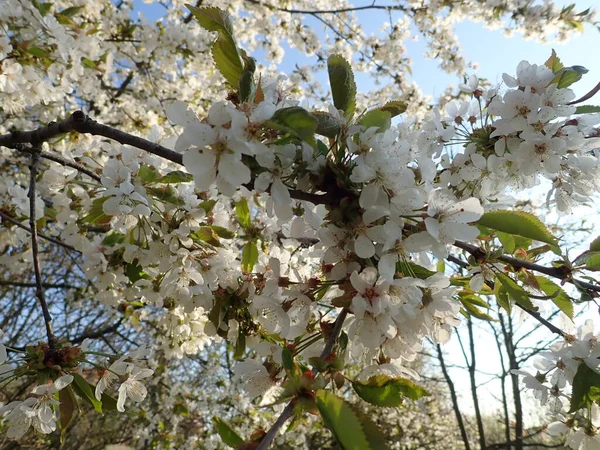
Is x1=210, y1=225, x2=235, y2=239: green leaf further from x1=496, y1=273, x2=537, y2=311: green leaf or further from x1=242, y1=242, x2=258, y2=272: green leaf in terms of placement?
x1=496, y1=273, x2=537, y2=311: green leaf

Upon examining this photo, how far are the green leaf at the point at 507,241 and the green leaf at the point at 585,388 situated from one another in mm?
378

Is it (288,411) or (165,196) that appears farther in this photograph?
(165,196)

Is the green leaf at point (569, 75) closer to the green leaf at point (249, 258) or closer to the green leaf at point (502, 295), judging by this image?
the green leaf at point (502, 295)

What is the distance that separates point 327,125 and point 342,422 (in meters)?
0.54

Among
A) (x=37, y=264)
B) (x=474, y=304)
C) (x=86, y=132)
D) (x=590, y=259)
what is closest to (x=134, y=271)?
(x=37, y=264)

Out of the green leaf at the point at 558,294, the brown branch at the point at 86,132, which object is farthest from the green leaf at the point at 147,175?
the green leaf at the point at 558,294

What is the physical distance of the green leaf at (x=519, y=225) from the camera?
855mm

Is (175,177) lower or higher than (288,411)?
higher

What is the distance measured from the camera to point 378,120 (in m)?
0.88

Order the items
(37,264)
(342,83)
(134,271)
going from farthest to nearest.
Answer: (134,271) → (37,264) → (342,83)

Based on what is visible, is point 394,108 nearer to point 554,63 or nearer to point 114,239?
point 554,63

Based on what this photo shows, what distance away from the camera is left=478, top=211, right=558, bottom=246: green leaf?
85cm

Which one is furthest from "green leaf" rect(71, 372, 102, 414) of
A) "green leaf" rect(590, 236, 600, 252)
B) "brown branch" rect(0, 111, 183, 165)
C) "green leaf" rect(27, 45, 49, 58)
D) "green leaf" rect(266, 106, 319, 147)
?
"green leaf" rect(27, 45, 49, 58)

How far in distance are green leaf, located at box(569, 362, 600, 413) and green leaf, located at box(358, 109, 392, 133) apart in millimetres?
836
